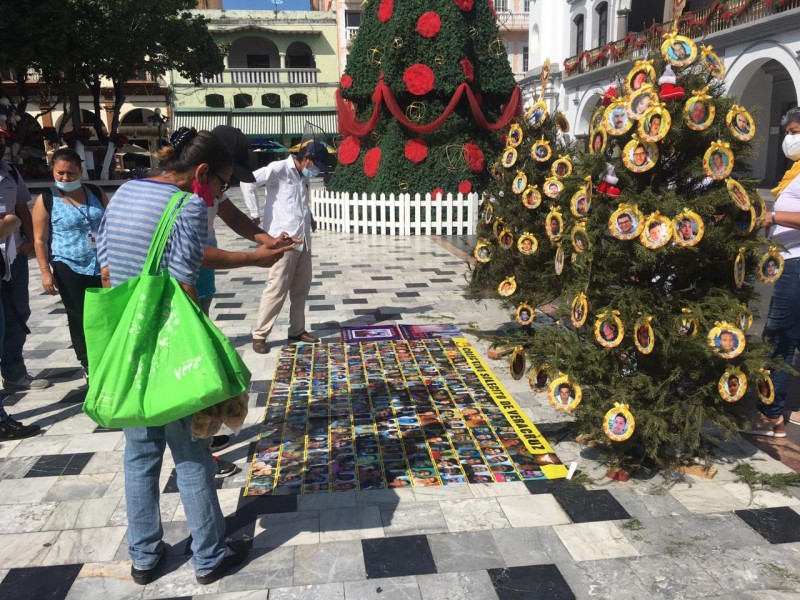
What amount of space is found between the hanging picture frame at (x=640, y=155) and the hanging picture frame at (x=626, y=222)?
0.64ft

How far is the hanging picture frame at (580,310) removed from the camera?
10.8 ft

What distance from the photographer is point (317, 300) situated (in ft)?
25.3

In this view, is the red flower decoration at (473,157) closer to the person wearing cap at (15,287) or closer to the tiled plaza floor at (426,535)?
the person wearing cap at (15,287)

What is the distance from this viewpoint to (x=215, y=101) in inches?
1485

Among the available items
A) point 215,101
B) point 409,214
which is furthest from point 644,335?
point 215,101

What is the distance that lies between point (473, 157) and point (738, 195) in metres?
10.5

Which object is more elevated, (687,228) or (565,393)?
(687,228)

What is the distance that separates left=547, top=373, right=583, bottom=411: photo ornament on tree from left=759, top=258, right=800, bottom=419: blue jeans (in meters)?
1.30

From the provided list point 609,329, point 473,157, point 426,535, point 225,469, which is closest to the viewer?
point 426,535

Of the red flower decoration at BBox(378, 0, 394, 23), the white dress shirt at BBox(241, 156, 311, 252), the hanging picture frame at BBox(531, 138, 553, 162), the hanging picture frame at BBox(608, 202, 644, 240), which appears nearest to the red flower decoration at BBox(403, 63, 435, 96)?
the red flower decoration at BBox(378, 0, 394, 23)

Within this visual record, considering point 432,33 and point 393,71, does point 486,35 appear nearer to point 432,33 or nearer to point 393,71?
point 432,33

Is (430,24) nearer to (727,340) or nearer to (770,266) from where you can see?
(770,266)

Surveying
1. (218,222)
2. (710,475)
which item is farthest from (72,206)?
(218,222)

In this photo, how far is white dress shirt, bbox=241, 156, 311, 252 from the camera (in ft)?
18.6
